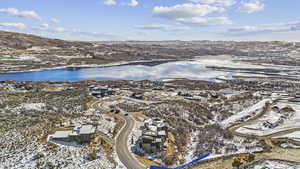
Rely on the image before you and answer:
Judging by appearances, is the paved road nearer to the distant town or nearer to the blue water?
the distant town

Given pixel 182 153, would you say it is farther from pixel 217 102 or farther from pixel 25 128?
pixel 217 102

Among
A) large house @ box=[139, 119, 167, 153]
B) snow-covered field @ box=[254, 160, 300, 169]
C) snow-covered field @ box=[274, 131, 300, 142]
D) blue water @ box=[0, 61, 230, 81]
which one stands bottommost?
snow-covered field @ box=[274, 131, 300, 142]

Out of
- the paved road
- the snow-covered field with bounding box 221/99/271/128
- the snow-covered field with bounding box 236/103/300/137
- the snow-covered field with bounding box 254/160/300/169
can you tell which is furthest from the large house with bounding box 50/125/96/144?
the snow-covered field with bounding box 236/103/300/137

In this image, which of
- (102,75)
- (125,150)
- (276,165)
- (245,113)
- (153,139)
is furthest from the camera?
(102,75)

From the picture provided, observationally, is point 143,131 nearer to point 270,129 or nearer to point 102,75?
point 270,129

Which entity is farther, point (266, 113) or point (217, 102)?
point (217, 102)

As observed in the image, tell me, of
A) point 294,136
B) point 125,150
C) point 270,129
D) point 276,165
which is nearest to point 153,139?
point 125,150

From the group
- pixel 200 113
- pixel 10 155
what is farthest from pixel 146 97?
A: pixel 10 155

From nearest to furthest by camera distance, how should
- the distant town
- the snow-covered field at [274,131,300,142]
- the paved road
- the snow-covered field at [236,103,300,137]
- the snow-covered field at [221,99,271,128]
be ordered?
the paved road
the distant town
the snow-covered field at [274,131,300,142]
the snow-covered field at [236,103,300,137]
the snow-covered field at [221,99,271,128]
